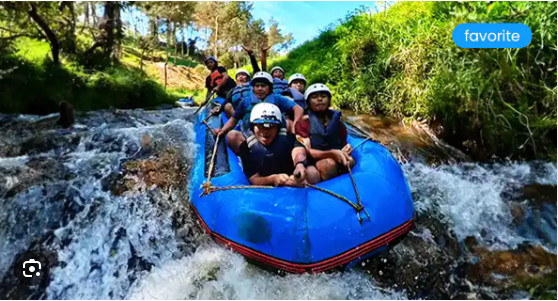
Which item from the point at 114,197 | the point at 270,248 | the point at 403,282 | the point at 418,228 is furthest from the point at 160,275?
the point at 418,228

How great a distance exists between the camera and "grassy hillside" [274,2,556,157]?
4422 mm

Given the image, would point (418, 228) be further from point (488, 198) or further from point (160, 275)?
point (160, 275)

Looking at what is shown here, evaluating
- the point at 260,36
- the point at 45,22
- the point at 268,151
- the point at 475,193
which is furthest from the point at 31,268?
the point at 260,36

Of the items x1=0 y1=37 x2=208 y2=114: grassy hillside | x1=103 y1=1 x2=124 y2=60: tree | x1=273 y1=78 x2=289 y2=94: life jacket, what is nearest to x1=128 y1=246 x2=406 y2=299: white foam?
x1=273 y1=78 x2=289 y2=94: life jacket

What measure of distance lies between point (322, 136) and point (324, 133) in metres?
0.04

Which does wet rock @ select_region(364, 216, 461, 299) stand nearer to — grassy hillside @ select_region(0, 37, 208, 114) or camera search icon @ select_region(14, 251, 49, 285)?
camera search icon @ select_region(14, 251, 49, 285)

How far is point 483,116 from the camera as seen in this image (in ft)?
15.7

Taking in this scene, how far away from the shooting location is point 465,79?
480 centimetres

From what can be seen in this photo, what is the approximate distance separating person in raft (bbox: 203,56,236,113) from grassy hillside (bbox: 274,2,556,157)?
2.37 metres

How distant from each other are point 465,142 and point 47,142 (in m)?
6.67

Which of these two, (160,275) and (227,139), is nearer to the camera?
(160,275)

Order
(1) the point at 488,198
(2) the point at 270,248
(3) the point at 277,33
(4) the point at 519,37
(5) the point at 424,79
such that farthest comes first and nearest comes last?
(3) the point at 277,33 < (5) the point at 424,79 < (4) the point at 519,37 < (1) the point at 488,198 < (2) the point at 270,248

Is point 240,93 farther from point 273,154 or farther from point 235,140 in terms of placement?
point 273,154

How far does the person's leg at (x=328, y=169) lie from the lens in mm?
3434
